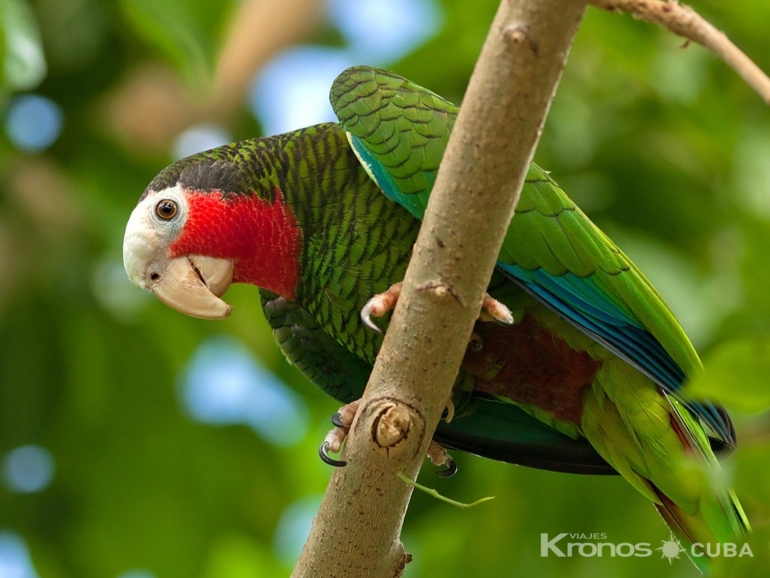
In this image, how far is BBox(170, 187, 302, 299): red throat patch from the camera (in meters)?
2.46

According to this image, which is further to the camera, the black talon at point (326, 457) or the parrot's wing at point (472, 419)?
the parrot's wing at point (472, 419)

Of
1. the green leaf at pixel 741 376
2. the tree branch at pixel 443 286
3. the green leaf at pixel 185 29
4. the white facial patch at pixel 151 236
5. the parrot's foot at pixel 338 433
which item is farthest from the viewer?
the green leaf at pixel 185 29

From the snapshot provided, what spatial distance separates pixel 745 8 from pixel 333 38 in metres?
2.38

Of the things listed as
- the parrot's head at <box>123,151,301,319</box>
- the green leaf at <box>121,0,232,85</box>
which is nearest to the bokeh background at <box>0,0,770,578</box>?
the green leaf at <box>121,0,232,85</box>

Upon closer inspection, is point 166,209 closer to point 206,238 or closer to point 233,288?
point 206,238

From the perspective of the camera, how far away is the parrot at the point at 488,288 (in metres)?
2.20

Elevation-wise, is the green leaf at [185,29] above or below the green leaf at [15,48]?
above

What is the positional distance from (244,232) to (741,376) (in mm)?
1580

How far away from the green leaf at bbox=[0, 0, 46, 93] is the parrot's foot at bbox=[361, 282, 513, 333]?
1323mm

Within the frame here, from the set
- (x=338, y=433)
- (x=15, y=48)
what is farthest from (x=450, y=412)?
(x=15, y=48)

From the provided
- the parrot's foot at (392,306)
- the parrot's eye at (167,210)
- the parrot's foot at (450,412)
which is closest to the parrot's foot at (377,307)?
the parrot's foot at (392,306)

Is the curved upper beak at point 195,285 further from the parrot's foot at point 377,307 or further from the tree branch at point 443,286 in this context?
the tree branch at point 443,286

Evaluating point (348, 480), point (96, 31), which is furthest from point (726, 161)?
point (96, 31)

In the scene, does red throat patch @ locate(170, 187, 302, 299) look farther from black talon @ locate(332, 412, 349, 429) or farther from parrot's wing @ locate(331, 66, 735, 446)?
black talon @ locate(332, 412, 349, 429)
